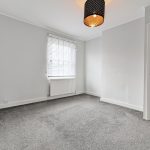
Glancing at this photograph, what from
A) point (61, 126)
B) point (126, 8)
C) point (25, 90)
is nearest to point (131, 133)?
point (61, 126)

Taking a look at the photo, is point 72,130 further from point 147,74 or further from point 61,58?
point 61,58

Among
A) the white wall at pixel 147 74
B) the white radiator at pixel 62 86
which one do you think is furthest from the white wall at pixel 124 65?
the white radiator at pixel 62 86

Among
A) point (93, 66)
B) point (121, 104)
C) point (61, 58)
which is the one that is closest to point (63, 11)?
point (61, 58)

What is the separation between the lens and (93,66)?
184 inches

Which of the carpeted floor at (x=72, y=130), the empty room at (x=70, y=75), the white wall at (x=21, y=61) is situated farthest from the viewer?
the white wall at (x=21, y=61)

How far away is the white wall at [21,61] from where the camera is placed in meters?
2.90

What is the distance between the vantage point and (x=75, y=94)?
15.5ft

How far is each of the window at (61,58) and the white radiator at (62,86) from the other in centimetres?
23

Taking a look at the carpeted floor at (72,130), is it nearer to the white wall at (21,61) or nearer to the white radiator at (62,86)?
the white wall at (21,61)

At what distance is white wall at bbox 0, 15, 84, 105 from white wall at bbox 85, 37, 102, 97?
1924 mm

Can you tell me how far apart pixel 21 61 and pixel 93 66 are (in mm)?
2755

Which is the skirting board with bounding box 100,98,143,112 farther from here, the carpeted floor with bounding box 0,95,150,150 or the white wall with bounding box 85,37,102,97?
the white wall with bounding box 85,37,102,97

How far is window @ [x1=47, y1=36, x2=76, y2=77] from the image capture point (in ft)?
12.5

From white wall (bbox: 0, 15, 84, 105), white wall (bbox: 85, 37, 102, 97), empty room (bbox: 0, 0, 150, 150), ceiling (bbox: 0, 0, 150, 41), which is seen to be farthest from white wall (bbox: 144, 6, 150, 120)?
white wall (bbox: 0, 15, 84, 105)
